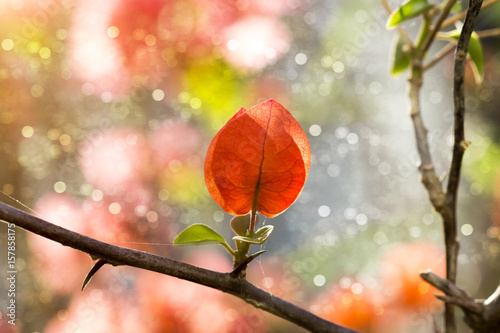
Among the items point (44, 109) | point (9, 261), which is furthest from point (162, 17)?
point (9, 261)

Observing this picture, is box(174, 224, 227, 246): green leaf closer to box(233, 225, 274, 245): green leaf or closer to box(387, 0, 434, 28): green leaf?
box(233, 225, 274, 245): green leaf

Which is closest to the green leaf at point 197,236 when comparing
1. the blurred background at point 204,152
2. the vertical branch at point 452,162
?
the vertical branch at point 452,162

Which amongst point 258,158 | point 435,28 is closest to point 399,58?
point 435,28

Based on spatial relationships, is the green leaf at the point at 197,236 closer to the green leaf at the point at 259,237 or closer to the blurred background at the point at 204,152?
the green leaf at the point at 259,237

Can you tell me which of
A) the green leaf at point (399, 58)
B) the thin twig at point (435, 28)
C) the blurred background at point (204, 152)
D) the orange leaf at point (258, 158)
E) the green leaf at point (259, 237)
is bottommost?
the blurred background at point (204, 152)

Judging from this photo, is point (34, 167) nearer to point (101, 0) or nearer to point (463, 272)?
point (101, 0)

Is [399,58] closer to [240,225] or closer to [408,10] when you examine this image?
[408,10]
